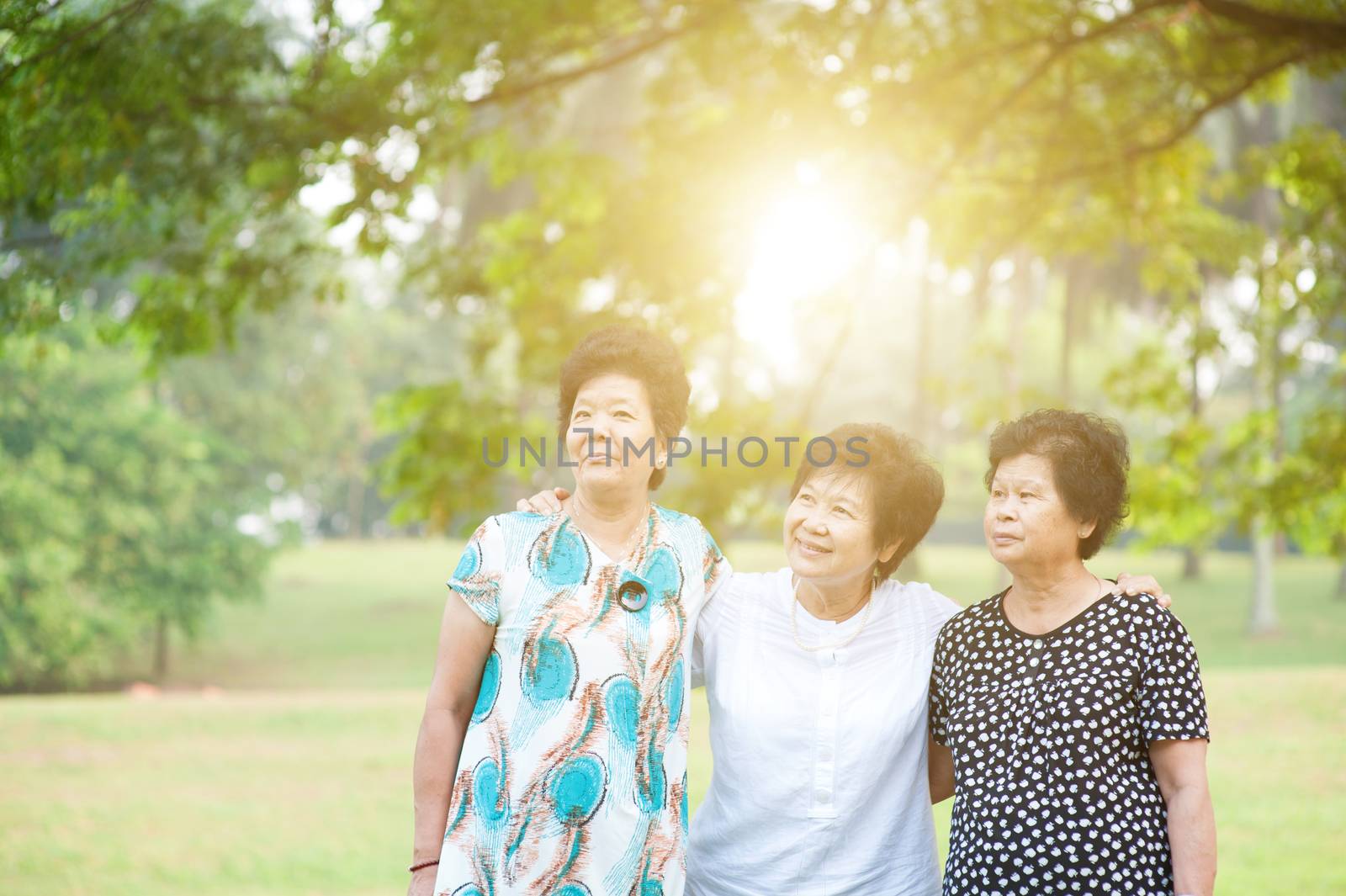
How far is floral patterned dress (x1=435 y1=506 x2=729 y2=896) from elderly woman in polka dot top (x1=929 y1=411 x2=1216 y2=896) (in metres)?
0.64

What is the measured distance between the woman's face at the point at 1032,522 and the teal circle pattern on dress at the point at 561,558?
839mm

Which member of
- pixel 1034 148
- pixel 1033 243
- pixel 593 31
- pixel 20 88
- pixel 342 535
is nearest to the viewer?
pixel 20 88

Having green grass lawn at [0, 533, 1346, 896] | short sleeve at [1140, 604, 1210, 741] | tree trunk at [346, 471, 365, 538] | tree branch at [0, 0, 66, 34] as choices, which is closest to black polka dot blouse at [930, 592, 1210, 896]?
short sleeve at [1140, 604, 1210, 741]

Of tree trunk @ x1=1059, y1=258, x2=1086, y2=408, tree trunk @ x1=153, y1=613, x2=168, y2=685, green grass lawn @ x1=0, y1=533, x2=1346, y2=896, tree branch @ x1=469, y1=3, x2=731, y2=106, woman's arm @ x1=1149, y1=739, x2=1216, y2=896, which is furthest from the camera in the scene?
tree trunk @ x1=153, y1=613, x2=168, y2=685

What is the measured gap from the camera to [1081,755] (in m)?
2.49

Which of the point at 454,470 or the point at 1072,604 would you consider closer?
the point at 1072,604

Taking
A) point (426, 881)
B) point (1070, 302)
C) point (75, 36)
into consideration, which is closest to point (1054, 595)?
point (426, 881)

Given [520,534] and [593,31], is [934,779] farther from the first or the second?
[593,31]

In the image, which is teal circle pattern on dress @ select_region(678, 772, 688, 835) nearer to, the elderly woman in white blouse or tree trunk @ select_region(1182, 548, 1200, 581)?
the elderly woman in white blouse

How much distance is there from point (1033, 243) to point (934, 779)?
6.76 m

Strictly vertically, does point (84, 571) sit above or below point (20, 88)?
below

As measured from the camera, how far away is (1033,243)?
9016 mm

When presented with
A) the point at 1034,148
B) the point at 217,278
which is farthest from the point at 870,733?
the point at 1034,148

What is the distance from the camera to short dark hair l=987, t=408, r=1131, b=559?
103 inches
